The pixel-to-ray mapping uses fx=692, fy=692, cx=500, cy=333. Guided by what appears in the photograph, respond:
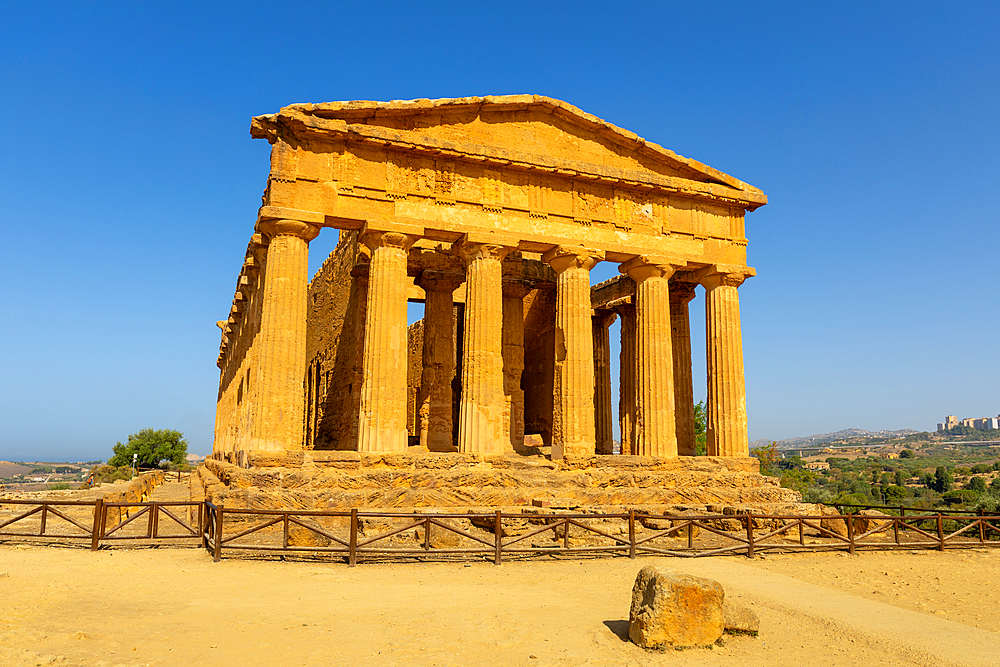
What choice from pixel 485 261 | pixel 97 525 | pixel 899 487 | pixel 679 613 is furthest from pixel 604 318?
pixel 899 487

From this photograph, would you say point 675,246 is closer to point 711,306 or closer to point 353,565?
point 711,306

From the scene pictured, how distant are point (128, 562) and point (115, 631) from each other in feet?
14.3

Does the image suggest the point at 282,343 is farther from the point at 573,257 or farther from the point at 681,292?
the point at 681,292

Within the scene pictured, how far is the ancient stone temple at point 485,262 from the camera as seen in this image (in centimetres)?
1652

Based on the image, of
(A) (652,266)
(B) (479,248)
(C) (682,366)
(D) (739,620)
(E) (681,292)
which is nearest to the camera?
(D) (739,620)

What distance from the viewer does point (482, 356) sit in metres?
17.8

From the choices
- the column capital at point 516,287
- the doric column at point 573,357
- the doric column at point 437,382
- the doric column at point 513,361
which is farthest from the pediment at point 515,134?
the doric column at point 513,361

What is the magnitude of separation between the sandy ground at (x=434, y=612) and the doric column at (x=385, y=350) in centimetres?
539

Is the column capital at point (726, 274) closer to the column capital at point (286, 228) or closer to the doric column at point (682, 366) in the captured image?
the doric column at point (682, 366)

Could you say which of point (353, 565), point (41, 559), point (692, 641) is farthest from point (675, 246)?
point (41, 559)

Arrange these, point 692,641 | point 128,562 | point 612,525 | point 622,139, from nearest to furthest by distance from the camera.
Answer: point 692,641 → point 128,562 → point 612,525 → point 622,139

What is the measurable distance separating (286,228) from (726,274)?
12.6 metres

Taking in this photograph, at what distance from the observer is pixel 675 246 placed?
20266 mm

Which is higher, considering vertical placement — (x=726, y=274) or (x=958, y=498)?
(x=726, y=274)
